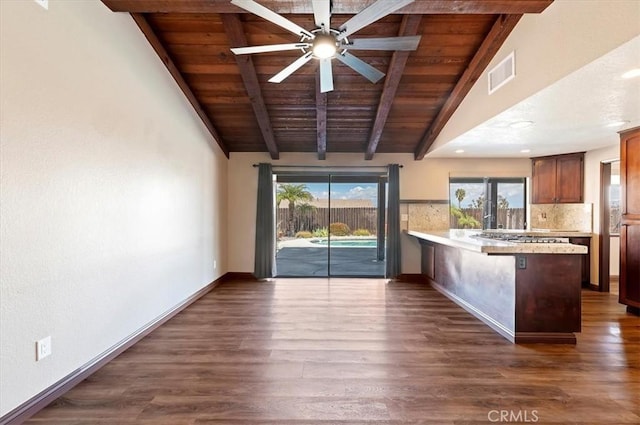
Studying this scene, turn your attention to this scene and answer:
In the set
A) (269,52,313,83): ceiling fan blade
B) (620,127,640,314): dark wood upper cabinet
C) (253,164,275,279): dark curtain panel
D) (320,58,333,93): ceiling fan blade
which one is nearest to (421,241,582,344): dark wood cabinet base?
(620,127,640,314): dark wood upper cabinet

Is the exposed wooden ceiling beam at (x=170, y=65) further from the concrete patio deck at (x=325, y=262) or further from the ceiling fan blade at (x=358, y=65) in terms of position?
the concrete patio deck at (x=325, y=262)

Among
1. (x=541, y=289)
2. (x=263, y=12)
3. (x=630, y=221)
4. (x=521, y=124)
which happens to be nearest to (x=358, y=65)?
(x=263, y=12)

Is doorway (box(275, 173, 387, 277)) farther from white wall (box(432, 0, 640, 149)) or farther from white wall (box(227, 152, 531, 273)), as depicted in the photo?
white wall (box(432, 0, 640, 149))

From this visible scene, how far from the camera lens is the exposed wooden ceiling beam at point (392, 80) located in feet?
10.3

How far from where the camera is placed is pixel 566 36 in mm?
2445

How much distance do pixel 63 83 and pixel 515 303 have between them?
162 inches

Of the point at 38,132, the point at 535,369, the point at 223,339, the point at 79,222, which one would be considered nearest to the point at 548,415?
the point at 535,369

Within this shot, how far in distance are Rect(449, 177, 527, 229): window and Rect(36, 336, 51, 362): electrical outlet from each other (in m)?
5.84

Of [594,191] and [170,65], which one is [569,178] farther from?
[170,65]

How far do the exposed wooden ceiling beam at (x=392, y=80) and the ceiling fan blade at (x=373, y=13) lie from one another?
1114 millimetres

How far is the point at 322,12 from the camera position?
2.13 metres

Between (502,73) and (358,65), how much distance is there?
60.6 inches

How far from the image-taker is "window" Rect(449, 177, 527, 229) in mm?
6051

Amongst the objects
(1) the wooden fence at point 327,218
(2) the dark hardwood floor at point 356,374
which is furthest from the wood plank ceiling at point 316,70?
(2) the dark hardwood floor at point 356,374
